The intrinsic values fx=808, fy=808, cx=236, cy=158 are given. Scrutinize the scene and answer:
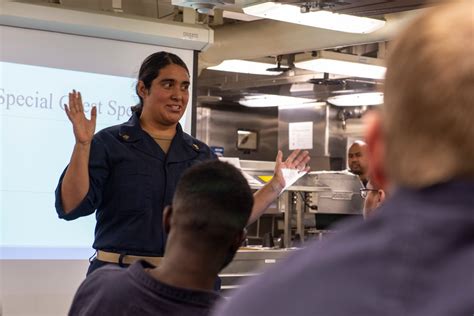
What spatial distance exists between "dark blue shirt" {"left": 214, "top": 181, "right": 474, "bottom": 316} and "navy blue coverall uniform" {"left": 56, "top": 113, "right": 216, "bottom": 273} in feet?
7.26

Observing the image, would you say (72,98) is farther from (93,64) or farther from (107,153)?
(93,64)

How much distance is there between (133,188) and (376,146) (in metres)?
2.24

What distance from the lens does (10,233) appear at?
4.08 m

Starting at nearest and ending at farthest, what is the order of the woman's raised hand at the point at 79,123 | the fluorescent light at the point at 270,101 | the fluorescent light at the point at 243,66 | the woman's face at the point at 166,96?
the woman's raised hand at the point at 79,123, the woman's face at the point at 166,96, the fluorescent light at the point at 243,66, the fluorescent light at the point at 270,101

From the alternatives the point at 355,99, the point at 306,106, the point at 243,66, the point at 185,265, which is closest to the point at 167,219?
the point at 185,265

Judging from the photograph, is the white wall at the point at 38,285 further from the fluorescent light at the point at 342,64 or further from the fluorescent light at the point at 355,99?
the fluorescent light at the point at 355,99

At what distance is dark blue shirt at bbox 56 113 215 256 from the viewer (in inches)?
109

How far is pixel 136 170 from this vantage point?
2820mm

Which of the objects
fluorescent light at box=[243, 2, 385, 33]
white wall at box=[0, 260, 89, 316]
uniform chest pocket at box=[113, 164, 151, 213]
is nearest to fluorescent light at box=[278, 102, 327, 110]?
fluorescent light at box=[243, 2, 385, 33]

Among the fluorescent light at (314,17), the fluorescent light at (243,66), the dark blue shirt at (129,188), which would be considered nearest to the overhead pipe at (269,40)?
the fluorescent light at (243,66)

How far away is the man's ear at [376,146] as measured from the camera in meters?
0.61

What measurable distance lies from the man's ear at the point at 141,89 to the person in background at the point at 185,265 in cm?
145

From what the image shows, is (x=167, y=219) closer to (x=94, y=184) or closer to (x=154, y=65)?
(x=94, y=184)

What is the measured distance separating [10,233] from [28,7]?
1150 millimetres
